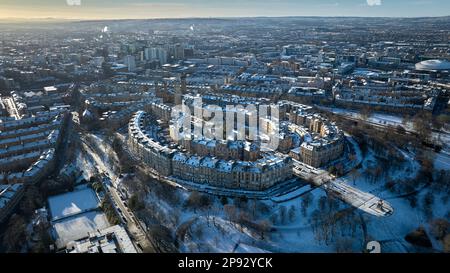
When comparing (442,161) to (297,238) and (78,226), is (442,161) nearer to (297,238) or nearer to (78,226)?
(297,238)

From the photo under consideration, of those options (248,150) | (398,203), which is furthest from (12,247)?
(398,203)

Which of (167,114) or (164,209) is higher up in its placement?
(167,114)

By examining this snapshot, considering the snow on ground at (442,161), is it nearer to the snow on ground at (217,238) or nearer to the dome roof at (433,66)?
the snow on ground at (217,238)

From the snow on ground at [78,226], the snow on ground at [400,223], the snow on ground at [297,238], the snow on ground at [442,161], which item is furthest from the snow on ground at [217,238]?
the snow on ground at [442,161]

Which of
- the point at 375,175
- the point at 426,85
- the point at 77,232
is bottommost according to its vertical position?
the point at 77,232

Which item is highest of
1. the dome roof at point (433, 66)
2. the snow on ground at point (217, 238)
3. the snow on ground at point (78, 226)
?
→ the dome roof at point (433, 66)

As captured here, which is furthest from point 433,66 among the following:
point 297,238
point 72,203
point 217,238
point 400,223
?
point 72,203

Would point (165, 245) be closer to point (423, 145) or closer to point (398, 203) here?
point (398, 203)

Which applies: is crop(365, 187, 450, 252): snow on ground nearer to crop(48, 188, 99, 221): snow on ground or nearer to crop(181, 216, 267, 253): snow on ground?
crop(181, 216, 267, 253): snow on ground
